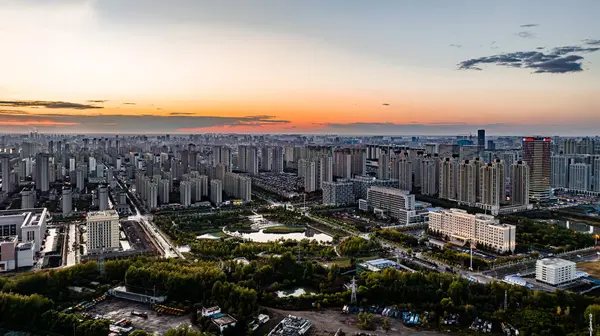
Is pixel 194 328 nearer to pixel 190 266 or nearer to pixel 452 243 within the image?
pixel 190 266

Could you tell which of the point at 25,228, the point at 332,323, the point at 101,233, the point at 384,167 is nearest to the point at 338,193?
the point at 384,167

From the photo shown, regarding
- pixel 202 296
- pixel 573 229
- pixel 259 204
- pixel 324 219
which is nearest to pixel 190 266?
pixel 202 296

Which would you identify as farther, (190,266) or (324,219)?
(324,219)

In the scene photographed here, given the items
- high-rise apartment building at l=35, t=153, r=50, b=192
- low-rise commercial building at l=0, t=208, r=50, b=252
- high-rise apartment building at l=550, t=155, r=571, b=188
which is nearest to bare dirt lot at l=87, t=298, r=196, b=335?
low-rise commercial building at l=0, t=208, r=50, b=252

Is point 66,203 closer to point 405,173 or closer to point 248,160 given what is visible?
point 248,160

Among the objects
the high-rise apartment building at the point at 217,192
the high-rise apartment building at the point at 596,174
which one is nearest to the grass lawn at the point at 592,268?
the high-rise apartment building at the point at 596,174
